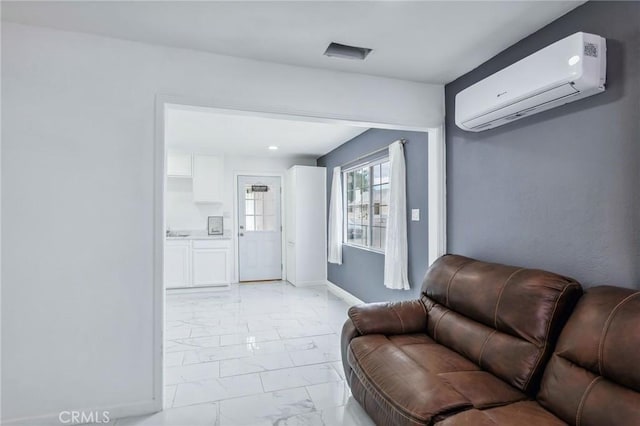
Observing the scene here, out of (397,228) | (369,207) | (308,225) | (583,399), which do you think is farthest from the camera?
(308,225)

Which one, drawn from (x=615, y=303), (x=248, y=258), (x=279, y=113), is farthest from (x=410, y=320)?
(x=248, y=258)

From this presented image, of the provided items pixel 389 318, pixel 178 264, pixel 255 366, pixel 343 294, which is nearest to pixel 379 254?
Result: pixel 343 294

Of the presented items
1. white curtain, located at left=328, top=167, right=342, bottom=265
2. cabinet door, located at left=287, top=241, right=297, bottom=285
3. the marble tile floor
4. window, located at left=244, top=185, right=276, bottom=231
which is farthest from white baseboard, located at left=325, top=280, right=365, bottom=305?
window, located at left=244, top=185, right=276, bottom=231

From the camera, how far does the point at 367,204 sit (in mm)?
4508

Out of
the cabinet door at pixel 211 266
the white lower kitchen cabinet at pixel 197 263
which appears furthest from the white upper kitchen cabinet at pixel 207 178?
→ the cabinet door at pixel 211 266

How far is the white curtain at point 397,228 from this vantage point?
3395mm

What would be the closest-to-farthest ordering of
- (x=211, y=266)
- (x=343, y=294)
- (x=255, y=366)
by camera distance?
(x=255, y=366) < (x=343, y=294) < (x=211, y=266)

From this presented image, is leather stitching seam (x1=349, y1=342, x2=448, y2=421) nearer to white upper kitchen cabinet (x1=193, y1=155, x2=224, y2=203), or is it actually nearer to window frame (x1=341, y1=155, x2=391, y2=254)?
window frame (x1=341, y1=155, x2=391, y2=254)

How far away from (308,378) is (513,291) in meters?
1.60

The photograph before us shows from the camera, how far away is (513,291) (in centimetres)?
180

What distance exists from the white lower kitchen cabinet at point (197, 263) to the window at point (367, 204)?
2.05 m

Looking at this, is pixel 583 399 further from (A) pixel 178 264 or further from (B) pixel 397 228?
(A) pixel 178 264

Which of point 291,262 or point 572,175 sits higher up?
point 572,175

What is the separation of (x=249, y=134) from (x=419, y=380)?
375cm
